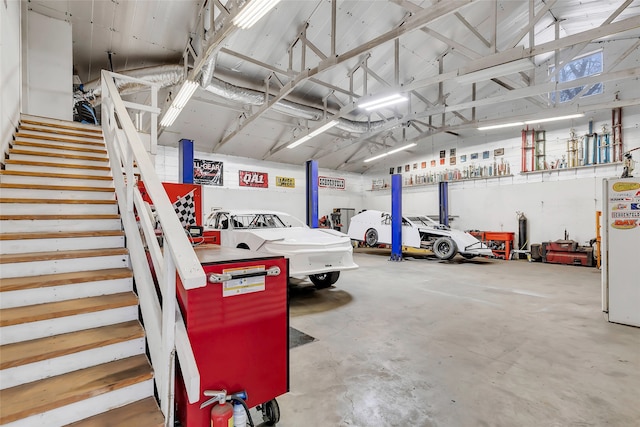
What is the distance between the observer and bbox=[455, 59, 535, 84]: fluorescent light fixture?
15.1 ft

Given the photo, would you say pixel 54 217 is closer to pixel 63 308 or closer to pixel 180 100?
pixel 63 308

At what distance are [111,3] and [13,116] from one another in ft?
8.95

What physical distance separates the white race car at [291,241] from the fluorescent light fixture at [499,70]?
348 cm

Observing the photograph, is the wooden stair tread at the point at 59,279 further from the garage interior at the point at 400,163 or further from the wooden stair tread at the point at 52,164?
the wooden stair tread at the point at 52,164

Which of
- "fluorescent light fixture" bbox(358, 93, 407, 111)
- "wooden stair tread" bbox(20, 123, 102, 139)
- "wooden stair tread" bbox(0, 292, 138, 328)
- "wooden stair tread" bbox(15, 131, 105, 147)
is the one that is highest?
"fluorescent light fixture" bbox(358, 93, 407, 111)

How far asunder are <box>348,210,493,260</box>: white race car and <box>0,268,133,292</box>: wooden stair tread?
7.79m

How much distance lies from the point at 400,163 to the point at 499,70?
8.95 metres

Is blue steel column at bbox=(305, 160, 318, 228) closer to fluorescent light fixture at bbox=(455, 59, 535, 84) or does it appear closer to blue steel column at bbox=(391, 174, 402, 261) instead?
blue steel column at bbox=(391, 174, 402, 261)

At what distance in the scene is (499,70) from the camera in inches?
189

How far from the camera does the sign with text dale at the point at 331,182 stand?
14.0 meters

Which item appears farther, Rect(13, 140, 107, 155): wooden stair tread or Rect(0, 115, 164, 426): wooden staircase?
Rect(13, 140, 107, 155): wooden stair tread

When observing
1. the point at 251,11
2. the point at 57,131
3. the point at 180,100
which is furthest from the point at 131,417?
the point at 180,100

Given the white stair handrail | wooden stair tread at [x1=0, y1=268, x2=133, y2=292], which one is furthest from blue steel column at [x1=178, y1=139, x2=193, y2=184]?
wooden stair tread at [x1=0, y1=268, x2=133, y2=292]

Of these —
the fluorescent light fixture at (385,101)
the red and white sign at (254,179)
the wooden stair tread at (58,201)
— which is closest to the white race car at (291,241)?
the wooden stair tread at (58,201)
